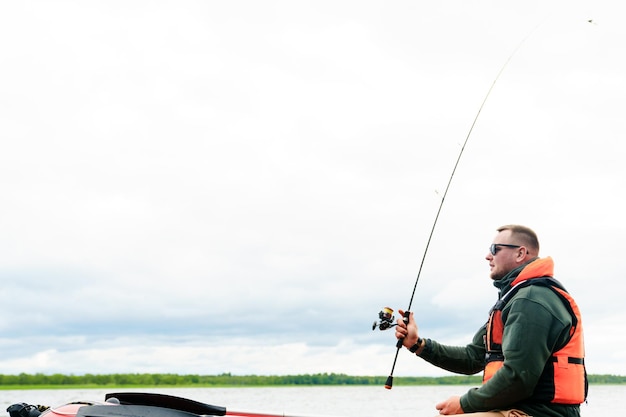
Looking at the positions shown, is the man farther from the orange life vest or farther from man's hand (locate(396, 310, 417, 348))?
man's hand (locate(396, 310, 417, 348))

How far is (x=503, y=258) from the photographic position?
3.80 metres

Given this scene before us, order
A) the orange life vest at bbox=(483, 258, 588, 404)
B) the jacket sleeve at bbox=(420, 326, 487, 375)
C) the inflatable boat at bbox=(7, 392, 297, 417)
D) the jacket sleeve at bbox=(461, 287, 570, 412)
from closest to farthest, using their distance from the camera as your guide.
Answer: the jacket sleeve at bbox=(461, 287, 570, 412) < the orange life vest at bbox=(483, 258, 588, 404) < the inflatable boat at bbox=(7, 392, 297, 417) < the jacket sleeve at bbox=(420, 326, 487, 375)

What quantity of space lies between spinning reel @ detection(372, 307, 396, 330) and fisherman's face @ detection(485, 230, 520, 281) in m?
0.73

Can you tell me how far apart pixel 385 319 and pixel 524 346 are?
3.89ft

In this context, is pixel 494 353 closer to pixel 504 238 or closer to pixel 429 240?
pixel 504 238

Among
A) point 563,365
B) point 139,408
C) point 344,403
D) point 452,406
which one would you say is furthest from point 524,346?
point 344,403

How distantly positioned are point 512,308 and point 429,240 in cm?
155

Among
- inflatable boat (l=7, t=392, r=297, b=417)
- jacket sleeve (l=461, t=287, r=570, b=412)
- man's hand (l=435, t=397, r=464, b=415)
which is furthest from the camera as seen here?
inflatable boat (l=7, t=392, r=297, b=417)

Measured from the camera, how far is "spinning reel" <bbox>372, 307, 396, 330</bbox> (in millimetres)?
4355

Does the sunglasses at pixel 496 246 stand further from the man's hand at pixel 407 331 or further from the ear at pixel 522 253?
the man's hand at pixel 407 331

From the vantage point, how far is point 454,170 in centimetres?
521

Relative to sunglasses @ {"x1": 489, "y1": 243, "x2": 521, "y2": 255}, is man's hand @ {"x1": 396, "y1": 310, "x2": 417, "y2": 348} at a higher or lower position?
lower

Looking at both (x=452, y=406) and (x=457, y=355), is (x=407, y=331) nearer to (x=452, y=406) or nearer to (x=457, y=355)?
(x=457, y=355)

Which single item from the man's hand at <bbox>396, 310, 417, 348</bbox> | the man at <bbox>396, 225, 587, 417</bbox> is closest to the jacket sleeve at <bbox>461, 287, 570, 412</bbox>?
the man at <bbox>396, 225, 587, 417</bbox>
